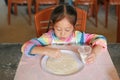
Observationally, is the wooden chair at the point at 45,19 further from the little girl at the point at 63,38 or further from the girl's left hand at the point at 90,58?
the girl's left hand at the point at 90,58

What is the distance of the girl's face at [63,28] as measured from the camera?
1.41 metres

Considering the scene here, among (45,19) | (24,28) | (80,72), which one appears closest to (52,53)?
(80,72)

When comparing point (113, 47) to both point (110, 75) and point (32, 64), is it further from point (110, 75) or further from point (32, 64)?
point (32, 64)

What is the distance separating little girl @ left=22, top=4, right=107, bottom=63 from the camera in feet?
4.25

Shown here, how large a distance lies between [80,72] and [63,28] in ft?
1.19

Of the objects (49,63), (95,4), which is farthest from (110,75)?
(95,4)

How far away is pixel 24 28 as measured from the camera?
3373 mm

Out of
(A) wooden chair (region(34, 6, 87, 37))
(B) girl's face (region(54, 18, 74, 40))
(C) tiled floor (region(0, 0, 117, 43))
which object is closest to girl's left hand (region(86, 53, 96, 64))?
(B) girl's face (region(54, 18, 74, 40))

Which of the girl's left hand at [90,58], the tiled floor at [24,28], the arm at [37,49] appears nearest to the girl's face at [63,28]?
the arm at [37,49]

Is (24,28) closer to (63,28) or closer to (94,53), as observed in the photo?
(63,28)

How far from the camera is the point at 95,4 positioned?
10.9ft

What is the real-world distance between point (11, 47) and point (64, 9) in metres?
0.51

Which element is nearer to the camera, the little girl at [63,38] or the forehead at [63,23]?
the little girl at [63,38]

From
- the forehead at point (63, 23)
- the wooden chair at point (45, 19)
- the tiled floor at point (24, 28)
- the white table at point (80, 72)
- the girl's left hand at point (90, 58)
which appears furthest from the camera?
the tiled floor at point (24, 28)
